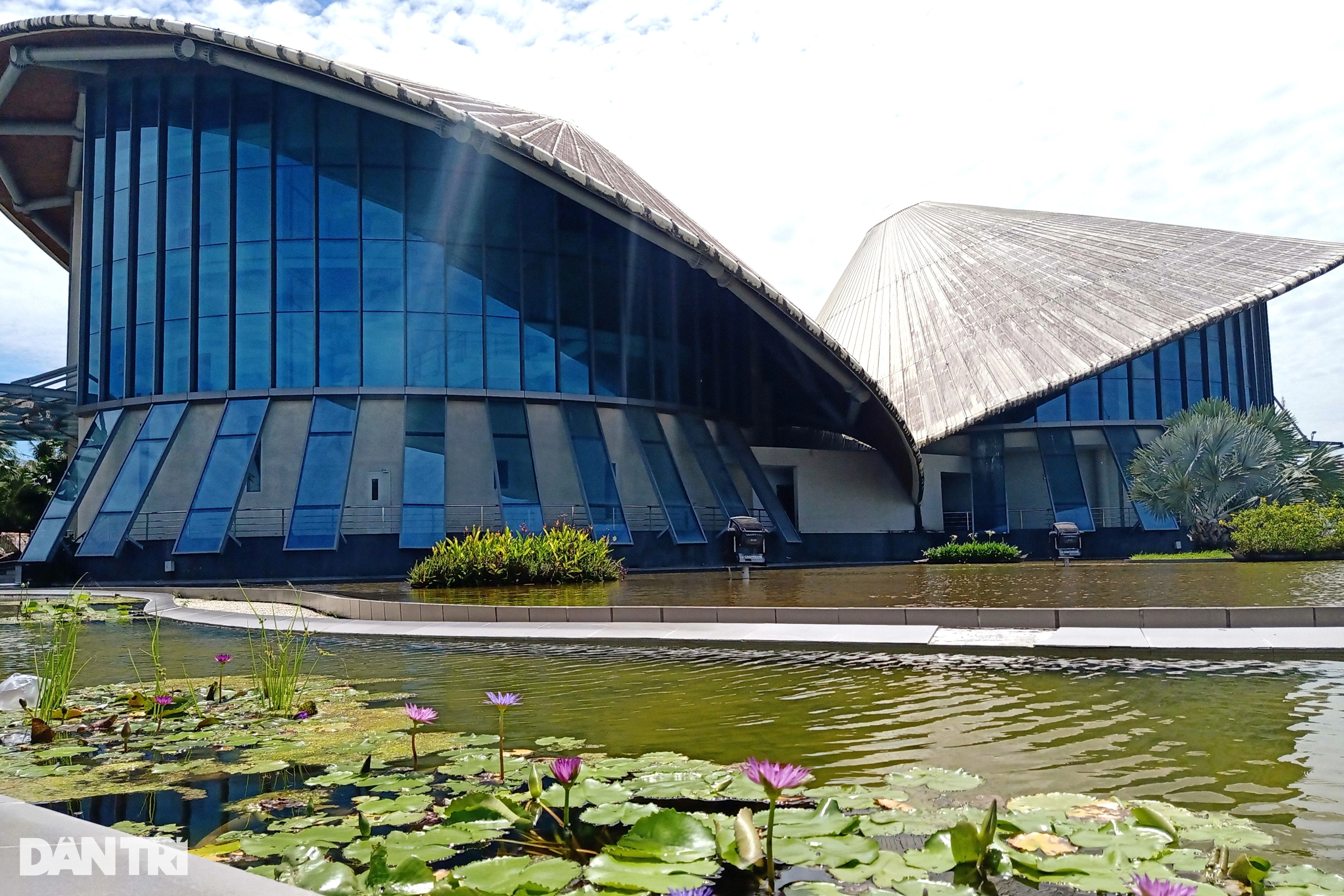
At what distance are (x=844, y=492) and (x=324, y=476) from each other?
16612mm

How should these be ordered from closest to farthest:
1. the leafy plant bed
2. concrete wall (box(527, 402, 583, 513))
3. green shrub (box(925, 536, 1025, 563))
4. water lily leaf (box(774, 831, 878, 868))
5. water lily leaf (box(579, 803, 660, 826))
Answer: the leafy plant bed, water lily leaf (box(774, 831, 878, 868)), water lily leaf (box(579, 803, 660, 826)), concrete wall (box(527, 402, 583, 513)), green shrub (box(925, 536, 1025, 563))

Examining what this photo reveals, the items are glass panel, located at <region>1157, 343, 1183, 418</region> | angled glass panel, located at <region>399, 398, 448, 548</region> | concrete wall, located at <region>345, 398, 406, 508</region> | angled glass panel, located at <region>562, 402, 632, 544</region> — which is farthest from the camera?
glass panel, located at <region>1157, 343, 1183, 418</region>

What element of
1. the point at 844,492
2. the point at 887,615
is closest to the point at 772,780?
the point at 887,615

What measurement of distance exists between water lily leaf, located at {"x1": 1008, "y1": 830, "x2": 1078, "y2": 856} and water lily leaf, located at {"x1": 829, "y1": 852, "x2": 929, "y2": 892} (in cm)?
37

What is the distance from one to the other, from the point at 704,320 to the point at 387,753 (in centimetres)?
2582

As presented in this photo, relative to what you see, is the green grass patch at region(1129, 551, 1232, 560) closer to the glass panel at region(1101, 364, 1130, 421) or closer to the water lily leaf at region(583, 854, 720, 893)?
the glass panel at region(1101, 364, 1130, 421)

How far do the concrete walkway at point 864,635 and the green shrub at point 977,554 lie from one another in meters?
17.4

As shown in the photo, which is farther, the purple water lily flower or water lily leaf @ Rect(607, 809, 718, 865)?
water lily leaf @ Rect(607, 809, 718, 865)

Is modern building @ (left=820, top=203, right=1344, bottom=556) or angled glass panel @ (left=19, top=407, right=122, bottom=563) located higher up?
modern building @ (left=820, top=203, right=1344, bottom=556)

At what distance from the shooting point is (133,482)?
23047mm

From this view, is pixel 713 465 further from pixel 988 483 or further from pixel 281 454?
pixel 988 483

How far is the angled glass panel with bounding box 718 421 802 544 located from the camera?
27312mm

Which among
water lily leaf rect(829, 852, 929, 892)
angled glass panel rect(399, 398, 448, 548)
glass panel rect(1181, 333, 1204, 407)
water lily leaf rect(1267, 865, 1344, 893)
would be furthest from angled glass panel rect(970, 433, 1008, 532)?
water lily leaf rect(829, 852, 929, 892)

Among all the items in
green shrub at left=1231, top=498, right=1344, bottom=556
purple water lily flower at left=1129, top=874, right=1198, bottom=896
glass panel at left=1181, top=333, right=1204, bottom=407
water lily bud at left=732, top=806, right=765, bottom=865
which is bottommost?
water lily bud at left=732, top=806, right=765, bottom=865
